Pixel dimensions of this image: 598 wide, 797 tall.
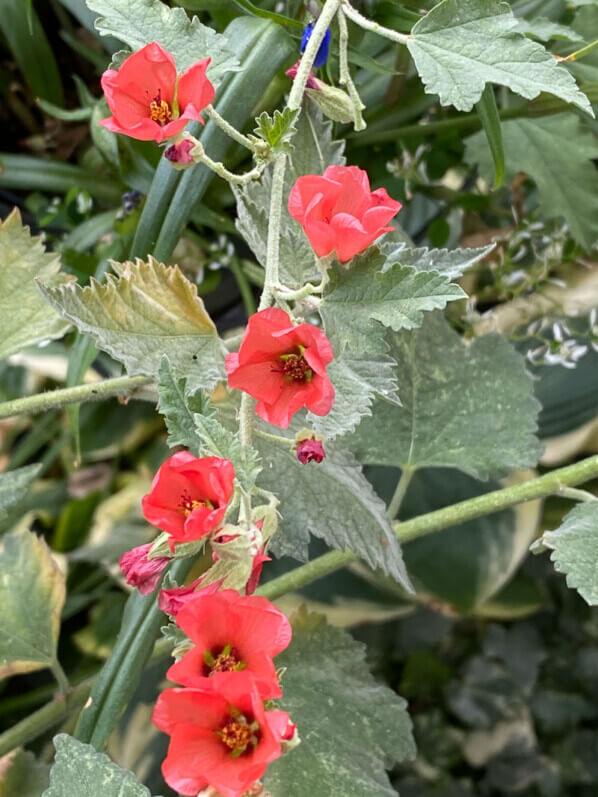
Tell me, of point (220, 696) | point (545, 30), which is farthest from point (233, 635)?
point (545, 30)

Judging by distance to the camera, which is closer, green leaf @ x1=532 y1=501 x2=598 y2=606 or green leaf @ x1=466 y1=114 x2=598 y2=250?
green leaf @ x1=532 y1=501 x2=598 y2=606

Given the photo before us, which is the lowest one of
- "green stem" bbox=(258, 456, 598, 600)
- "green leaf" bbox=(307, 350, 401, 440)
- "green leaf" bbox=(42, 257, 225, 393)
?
"green stem" bbox=(258, 456, 598, 600)

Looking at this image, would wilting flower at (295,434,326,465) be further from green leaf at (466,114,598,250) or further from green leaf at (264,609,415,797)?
green leaf at (466,114,598,250)

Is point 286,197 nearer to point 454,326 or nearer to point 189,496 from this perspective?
point 189,496

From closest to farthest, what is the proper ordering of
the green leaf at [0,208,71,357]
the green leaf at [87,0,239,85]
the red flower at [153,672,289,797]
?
the red flower at [153,672,289,797] → the green leaf at [87,0,239,85] → the green leaf at [0,208,71,357]

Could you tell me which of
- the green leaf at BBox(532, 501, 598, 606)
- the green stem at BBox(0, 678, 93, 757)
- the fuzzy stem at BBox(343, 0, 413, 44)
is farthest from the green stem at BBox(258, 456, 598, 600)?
the fuzzy stem at BBox(343, 0, 413, 44)

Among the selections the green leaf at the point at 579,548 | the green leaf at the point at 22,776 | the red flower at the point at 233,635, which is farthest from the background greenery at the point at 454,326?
the red flower at the point at 233,635

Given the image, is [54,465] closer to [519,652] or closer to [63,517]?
[63,517]

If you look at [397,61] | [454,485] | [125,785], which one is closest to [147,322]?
[125,785]
